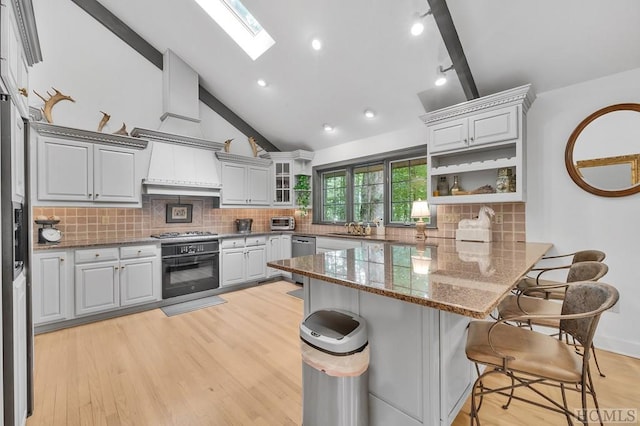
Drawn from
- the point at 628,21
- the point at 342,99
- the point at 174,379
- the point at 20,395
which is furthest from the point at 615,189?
the point at 20,395

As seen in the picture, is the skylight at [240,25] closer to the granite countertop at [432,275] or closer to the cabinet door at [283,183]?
the cabinet door at [283,183]

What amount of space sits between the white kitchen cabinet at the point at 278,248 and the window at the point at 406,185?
74.0 inches

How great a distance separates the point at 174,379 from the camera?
6.58 ft

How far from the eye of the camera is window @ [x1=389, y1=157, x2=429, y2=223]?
3.76 meters

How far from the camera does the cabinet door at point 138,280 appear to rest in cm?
319

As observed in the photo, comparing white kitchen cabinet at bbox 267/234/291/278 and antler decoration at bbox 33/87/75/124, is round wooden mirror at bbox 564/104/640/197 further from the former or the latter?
antler decoration at bbox 33/87/75/124

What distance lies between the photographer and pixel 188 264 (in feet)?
12.1

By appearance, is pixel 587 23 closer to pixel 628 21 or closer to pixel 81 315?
pixel 628 21

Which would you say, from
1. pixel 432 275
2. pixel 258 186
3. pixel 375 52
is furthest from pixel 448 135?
pixel 258 186

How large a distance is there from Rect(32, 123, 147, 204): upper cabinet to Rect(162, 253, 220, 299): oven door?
0.98m

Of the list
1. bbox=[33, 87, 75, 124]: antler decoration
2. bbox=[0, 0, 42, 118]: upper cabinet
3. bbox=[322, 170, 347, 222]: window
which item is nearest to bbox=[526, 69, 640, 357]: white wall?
bbox=[322, 170, 347, 222]: window

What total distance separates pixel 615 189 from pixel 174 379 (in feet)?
13.0

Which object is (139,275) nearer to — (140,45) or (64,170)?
(64,170)

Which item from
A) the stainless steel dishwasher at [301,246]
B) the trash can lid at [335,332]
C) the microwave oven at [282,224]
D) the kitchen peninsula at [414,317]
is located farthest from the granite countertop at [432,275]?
the microwave oven at [282,224]
